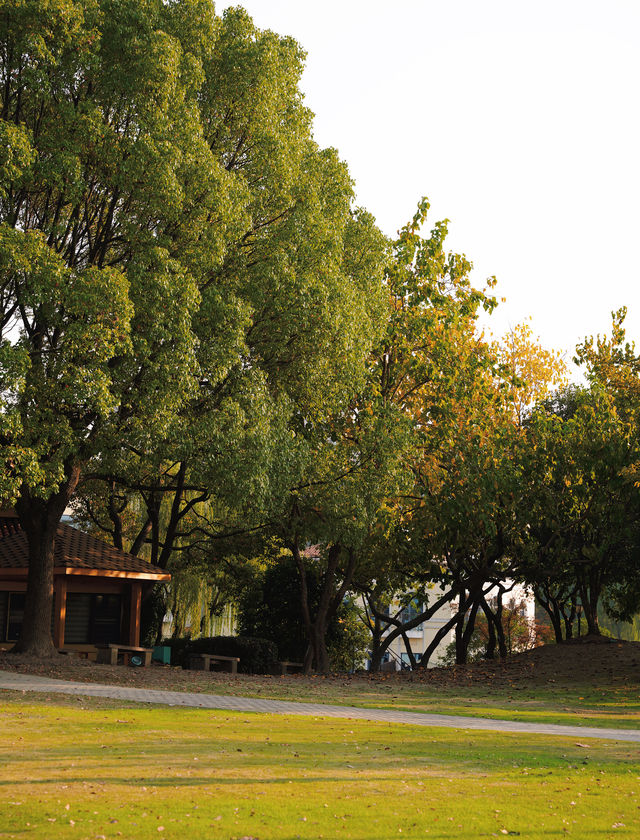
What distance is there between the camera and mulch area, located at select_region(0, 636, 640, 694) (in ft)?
64.1

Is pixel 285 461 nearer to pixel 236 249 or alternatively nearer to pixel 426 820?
pixel 236 249

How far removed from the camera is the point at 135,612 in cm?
2823

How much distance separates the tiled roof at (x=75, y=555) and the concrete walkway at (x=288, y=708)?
27.1 feet

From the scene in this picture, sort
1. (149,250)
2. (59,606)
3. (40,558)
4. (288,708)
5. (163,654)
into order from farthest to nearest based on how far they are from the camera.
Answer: (163,654)
(59,606)
(40,558)
(149,250)
(288,708)

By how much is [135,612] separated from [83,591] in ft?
5.83

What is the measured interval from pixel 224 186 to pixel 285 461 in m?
6.42

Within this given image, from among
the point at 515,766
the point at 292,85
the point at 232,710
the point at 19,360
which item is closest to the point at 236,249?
the point at 292,85

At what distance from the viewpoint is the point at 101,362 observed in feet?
58.1

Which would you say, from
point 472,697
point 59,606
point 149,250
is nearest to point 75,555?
point 59,606

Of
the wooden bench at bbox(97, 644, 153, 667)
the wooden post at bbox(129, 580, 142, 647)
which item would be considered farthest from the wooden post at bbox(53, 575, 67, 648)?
the wooden post at bbox(129, 580, 142, 647)

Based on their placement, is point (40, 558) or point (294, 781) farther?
point (40, 558)

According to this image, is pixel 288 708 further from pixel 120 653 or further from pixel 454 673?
pixel 120 653

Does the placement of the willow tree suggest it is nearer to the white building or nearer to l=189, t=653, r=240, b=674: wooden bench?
l=189, t=653, r=240, b=674: wooden bench

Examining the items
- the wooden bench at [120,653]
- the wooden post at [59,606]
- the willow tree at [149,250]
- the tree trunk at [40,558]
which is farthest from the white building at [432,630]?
the willow tree at [149,250]
